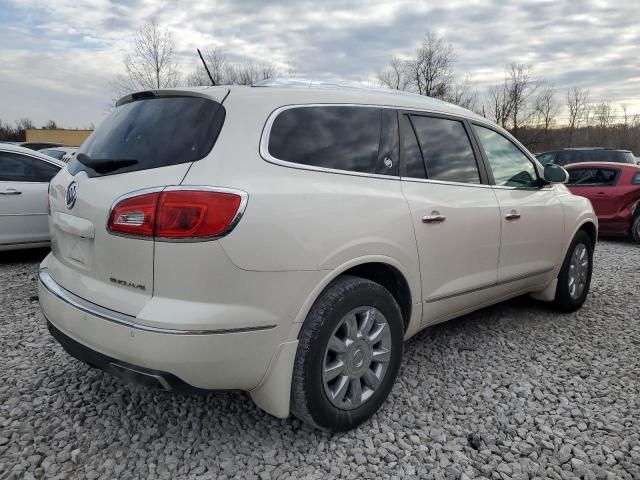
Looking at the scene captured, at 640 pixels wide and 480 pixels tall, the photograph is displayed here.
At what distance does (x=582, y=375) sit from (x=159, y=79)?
2182 cm

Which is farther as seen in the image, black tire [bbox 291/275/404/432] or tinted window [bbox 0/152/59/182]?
tinted window [bbox 0/152/59/182]

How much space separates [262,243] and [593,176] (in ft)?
29.9

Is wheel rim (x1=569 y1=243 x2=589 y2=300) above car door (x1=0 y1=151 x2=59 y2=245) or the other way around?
the other way around

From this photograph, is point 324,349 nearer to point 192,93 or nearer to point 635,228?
point 192,93

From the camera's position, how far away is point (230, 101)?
2.25 metres

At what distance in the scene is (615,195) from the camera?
888 centimetres

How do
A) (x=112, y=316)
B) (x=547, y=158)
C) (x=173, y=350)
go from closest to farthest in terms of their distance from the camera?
1. (x=173, y=350)
2. (x=112, y=316)
3. (x=547, y=158)

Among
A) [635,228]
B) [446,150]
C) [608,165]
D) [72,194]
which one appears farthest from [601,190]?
[72,194]

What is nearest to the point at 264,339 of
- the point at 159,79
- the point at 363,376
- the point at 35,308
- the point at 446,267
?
the point at 363,376

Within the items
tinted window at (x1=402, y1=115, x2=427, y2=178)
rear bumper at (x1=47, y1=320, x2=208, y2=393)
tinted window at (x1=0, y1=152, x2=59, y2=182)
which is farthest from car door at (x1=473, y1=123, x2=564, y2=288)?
tinted window at (x1=0, y1=152, x2=59, y2=182)

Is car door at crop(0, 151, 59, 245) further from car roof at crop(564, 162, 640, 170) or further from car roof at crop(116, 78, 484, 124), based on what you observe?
car roof at crop(564, 162, 640, 170)

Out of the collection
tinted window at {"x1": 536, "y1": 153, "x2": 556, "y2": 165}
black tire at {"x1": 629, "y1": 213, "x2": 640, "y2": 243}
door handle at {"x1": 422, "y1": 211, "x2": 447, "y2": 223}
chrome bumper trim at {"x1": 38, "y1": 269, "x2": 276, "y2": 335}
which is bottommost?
black tire at {"x1": 629, "y1": 213, "x2": 640, "y2": 243}

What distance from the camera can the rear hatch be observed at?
204 cm

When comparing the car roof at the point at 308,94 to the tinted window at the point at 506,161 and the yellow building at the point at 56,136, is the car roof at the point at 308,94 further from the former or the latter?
the yellow building at the point at 56,136
